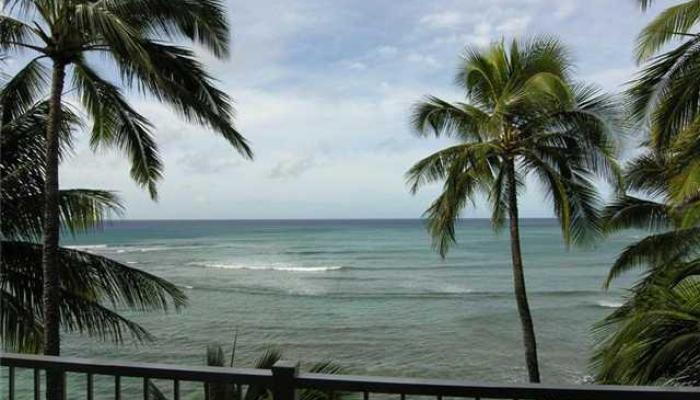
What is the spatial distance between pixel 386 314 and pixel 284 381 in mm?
19907

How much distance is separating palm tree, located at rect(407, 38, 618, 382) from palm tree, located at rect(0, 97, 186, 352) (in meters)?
4.79

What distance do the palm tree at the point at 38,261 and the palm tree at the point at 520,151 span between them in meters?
4.79

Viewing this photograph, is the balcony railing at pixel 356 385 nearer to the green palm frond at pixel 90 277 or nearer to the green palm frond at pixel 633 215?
the green palm frond at pixel 90 277

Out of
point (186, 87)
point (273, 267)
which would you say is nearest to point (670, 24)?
point (186, 87)

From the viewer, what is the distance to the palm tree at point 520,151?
864 cm

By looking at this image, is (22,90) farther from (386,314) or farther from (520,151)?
(386,314)

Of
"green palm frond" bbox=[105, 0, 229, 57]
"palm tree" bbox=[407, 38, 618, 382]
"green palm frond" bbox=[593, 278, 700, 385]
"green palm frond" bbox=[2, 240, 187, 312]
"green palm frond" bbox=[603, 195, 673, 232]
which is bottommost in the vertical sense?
"green palm frond" bbox=[593, 278, 700, 385]

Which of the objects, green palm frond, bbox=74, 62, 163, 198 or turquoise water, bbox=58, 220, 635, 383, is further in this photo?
turquoise water, bbox=58, 220, 635, 383

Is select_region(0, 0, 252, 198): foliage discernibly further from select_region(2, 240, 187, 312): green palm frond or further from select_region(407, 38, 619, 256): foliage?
select_region(407, 38, 619, 256): foliage

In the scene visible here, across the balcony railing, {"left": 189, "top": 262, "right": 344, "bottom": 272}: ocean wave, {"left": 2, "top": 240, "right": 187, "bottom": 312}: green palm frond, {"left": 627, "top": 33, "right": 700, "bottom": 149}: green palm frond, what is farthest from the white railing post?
{"left": 189, "top": 262, "right": 344, "bottom": 272}: ocean wave

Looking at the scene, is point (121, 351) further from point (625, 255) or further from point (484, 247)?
point (484, 247)

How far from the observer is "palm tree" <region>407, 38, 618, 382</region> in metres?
8.64

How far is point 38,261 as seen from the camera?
6270 millimetres

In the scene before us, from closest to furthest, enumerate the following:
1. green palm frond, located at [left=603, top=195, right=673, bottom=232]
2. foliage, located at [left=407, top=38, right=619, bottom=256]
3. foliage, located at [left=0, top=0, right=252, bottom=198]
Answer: foliage, located at [left=0, top=0, right=252, bottom=198] < foliage, located at [left=407, top=38, right=619, bottom=256] < green palm frond, located at [left=603, top=195, right=673, bottom=232]
